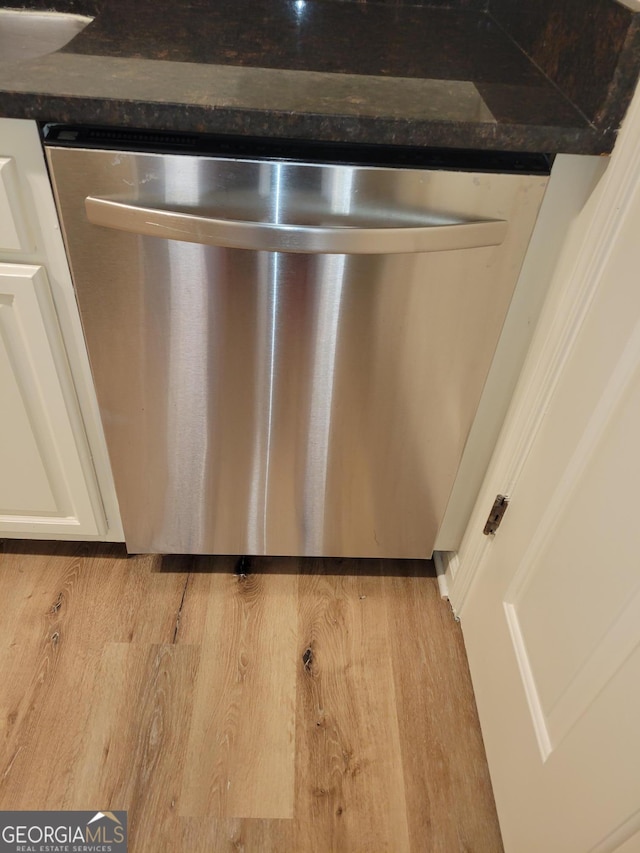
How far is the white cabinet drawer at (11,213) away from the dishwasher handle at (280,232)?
0.10 meters

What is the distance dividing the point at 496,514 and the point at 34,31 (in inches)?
44.5

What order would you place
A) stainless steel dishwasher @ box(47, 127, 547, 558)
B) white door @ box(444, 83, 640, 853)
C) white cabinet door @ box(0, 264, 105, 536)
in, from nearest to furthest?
white door @ box(444, 83, 640, 853) < stainless steel dishwasher @ box(47, 127, 547, 558) < white cabinet door @ box(0, 264, 105, 536)

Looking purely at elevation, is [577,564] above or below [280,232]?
below

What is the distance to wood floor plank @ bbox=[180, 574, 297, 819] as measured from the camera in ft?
3.60

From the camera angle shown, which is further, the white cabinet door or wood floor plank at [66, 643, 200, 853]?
wood floor plank at [66, 643, 200, 853]

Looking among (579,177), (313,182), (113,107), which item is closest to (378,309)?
(313,182)

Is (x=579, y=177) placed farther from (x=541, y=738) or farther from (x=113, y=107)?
(x=541, y=738)

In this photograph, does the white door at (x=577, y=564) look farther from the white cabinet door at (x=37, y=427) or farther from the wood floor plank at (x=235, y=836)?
the white cabinet door at (x=37, y=427)

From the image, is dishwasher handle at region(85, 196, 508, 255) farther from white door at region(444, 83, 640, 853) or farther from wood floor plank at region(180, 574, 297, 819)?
wood floor plank at region(180, 574, 297, 819)

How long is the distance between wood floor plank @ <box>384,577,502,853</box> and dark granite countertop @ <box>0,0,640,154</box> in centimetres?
94

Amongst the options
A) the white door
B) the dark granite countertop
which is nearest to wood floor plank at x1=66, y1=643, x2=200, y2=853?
the white door

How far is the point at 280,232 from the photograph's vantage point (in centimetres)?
85

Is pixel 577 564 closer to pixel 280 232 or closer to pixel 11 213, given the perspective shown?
pixel 280 232

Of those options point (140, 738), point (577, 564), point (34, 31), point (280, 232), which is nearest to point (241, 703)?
point (140, 738)
